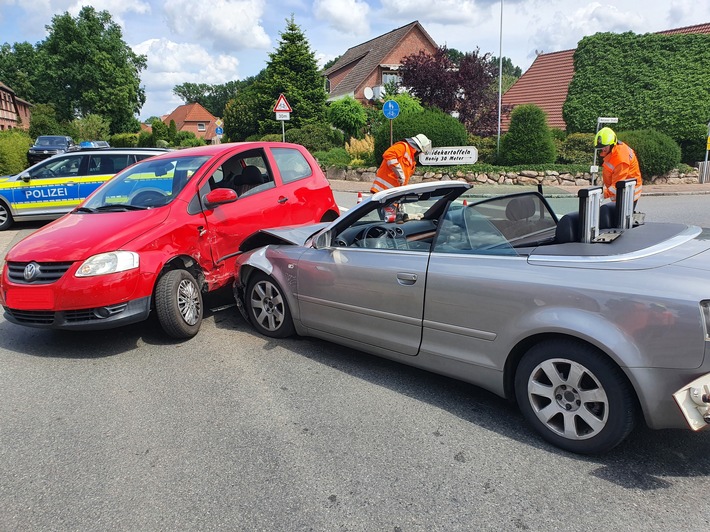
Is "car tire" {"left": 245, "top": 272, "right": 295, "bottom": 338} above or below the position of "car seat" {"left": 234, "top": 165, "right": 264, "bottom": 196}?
below

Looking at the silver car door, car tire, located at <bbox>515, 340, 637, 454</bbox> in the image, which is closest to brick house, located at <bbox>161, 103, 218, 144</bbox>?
the silver car door

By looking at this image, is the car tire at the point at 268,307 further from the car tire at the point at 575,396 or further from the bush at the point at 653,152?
the bush at the point at 653,152

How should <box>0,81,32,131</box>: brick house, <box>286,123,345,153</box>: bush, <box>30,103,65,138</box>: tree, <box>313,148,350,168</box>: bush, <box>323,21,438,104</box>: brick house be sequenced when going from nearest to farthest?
<box>313,148,350,168</box>: bush < <box>286,123,345,153</box>: bush < <box>323,21,438,104</box>: brick house < <box>30,103,65,138</box>: tree < <box>0,81,32,131</box>: brick house

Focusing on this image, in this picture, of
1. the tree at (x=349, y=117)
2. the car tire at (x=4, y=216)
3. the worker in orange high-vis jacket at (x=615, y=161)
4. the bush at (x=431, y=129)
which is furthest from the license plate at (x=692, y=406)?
the tree at (x=349, y=117)

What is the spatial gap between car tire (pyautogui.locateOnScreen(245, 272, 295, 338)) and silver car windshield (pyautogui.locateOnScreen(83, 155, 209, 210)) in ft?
4.15

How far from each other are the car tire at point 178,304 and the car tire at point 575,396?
3.00 meters

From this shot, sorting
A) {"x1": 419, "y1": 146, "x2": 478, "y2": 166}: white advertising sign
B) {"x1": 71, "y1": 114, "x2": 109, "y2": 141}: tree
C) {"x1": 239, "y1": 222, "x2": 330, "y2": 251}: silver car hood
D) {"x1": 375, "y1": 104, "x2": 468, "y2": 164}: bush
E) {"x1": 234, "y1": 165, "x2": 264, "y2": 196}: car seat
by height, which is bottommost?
{"x1": 239, "y1": 222, "x2": 330, "y2": 251}: silver car hood

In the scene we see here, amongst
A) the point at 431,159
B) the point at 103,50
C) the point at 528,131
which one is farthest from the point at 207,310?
the point at 103,50

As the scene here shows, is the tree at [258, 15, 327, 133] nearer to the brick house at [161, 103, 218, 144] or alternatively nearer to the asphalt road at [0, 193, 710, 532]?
the asphalt road at [0, 193, 710, 532]

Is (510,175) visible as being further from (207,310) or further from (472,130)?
(207,310)

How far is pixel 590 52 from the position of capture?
26.8 meters

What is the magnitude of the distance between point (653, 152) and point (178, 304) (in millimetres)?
19890

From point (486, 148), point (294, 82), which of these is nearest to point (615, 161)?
point (486, 148)

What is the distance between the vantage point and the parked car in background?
25.4m
